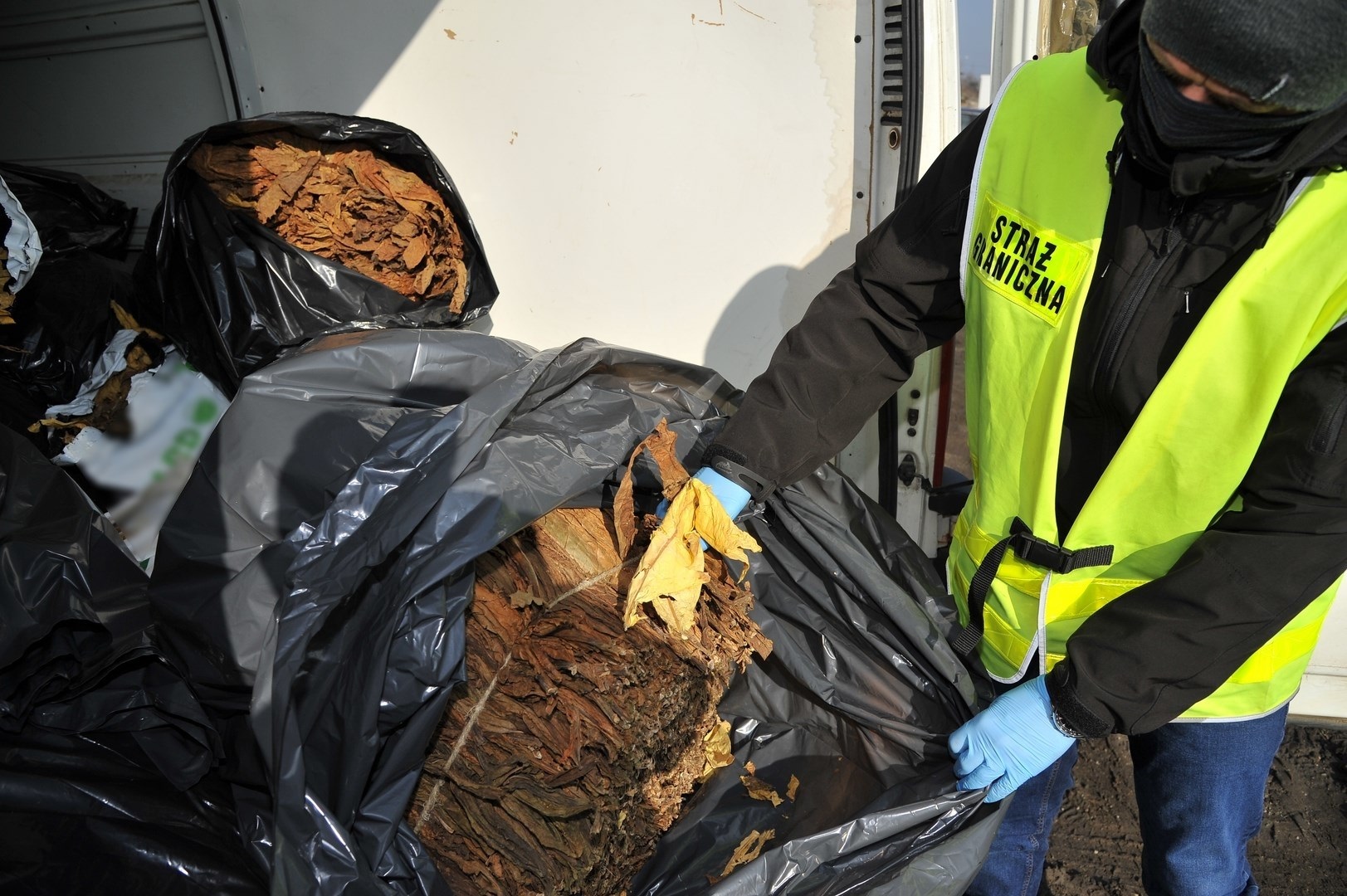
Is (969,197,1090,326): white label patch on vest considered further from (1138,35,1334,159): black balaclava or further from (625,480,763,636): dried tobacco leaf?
(625,480,763,636): dried tobacco leaf

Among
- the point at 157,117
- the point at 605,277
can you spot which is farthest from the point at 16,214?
the point at 605,277

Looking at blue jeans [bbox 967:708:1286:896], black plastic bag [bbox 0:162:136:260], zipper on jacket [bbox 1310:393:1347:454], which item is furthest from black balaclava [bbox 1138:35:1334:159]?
black plastic bag [bbox 0:162:136:260]

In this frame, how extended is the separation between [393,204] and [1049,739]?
1896 millimetres

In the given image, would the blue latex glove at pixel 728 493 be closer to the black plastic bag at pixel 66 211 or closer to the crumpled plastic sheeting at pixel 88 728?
the crumpled plastic sheeting at pixel 88 728

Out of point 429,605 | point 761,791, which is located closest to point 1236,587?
point 761,791

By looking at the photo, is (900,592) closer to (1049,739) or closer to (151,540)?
(1049,739)

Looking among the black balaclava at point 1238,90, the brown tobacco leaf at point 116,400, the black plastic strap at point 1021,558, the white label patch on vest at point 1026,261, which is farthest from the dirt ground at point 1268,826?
the brown tobacco leaf at point 116,400

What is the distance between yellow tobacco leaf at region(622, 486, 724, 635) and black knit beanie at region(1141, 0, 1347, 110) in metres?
0.96

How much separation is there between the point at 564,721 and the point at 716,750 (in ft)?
1.21

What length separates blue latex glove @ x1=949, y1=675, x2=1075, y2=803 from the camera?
4.74 ft

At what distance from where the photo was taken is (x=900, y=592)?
66.4 inches

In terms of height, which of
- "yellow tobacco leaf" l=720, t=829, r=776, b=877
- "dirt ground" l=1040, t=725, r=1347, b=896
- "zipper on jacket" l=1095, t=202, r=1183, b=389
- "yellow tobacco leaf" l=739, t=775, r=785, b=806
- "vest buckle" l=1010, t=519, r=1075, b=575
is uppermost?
"zipper on jacket" l=1095, t=202, r=1183, b=389

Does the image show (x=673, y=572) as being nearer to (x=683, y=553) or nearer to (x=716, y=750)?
(x=683, y=553)

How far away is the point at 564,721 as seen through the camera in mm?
1514
